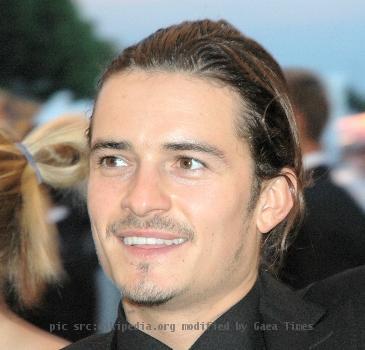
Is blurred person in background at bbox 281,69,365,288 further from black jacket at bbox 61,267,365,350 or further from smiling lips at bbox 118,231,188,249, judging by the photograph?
smiling lips at bbox 118,231,188,249

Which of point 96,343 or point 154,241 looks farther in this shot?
point 96,343

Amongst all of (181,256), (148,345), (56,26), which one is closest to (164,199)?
(181,256)

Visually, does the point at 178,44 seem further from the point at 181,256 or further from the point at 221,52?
the point at 181,256

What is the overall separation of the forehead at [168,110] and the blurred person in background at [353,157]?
23.8 inches

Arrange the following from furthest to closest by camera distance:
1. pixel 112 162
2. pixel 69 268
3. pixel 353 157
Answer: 1. pixel 69 268
2. pixel 353 157
3. pixel 112 162

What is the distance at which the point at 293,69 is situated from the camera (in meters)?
2.21

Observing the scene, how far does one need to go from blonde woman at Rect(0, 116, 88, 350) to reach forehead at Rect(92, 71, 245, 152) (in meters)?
0.55

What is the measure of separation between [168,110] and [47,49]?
33.2 inches

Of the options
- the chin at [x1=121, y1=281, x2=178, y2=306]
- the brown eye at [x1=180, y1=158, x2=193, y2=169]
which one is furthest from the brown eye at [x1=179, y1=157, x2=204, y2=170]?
the chin at [x1=121, y1=281, x2=178, y2=306]

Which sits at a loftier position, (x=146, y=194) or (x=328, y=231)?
(x=146, y=194)

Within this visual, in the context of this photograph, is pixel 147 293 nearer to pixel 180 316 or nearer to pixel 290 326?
pixel 180 316

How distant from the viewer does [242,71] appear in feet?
5.49

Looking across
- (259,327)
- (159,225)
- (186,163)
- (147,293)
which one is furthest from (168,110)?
(259,327)

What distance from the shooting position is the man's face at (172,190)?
1563 millimetres
